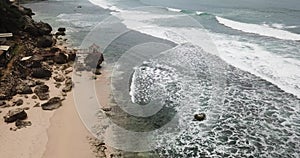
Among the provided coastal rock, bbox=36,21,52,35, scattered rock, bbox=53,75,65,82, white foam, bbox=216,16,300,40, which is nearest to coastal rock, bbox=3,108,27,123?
scattered rock, bbox=53,75,65,82

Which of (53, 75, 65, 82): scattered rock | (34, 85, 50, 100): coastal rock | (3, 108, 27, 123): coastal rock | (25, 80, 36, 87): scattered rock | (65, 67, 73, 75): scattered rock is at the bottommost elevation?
(3, 108, 27, 123): coastal rock

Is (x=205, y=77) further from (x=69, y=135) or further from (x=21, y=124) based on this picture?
(x=21, y=124)

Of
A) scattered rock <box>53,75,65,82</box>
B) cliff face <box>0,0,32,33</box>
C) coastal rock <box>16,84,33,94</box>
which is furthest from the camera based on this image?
cliff face <box>0,0,32,33</box>

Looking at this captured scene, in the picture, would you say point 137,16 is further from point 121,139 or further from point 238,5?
point 121,139

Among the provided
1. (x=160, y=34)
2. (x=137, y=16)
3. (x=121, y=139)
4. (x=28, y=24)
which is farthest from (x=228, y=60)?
(x=137, y=16)

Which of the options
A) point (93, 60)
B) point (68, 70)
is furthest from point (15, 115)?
point (93, 60)

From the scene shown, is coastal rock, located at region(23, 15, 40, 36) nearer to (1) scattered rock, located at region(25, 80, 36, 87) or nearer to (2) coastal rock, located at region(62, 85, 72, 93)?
(1) scattered rock, located at region(25, 80, 36, 87)
